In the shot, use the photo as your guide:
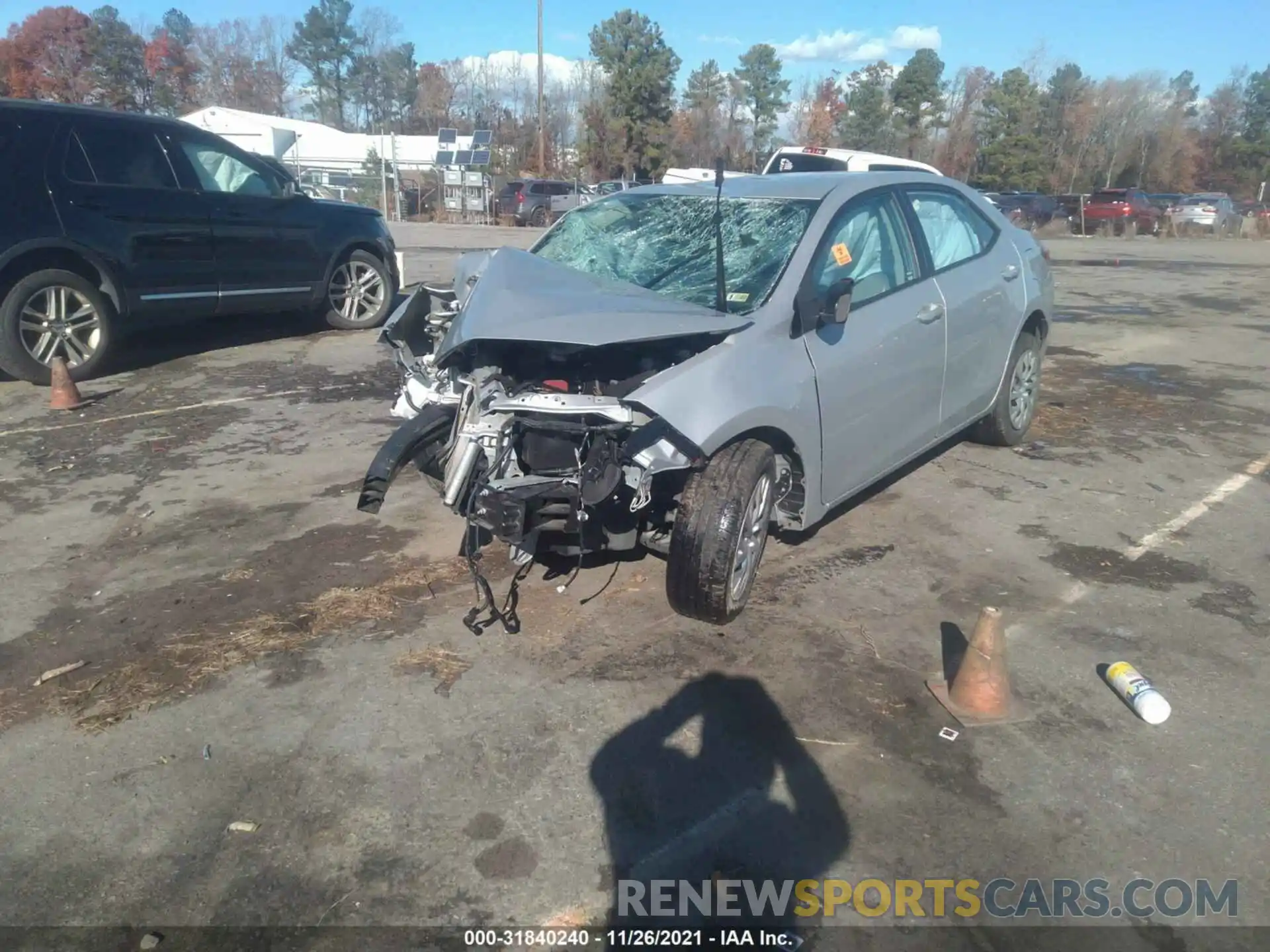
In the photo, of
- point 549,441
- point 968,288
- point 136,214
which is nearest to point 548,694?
point 549,441

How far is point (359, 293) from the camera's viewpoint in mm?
10242

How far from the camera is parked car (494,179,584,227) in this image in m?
33.1

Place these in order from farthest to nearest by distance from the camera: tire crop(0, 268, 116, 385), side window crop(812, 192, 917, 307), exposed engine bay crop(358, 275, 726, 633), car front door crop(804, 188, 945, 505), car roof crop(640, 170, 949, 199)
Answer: tire crop(0, 268, 116, 385), car roof crop(640, 170, 949, 199), side window crop(812, 192, 917, 307), car front door crop(804, 188, 945, 505), exposed engine bay crop(358, 275, 726, 633)

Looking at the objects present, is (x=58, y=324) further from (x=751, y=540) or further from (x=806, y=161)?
(x=806, y=161)

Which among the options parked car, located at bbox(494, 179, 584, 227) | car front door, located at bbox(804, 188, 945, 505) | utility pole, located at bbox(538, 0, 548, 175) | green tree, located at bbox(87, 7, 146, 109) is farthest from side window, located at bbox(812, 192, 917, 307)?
green tree, located at bbox(87, 7, 146, 109)

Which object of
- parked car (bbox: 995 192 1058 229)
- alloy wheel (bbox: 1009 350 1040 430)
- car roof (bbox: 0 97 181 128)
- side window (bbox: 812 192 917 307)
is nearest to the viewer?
side window (bbox: 812 192 917 307)

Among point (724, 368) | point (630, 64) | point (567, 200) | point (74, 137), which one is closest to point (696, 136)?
point (630, 64)

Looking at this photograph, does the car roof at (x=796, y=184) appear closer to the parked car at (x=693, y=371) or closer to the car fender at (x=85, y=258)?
the parked car at (x=693, y=371)

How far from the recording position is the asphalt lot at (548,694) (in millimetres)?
2738

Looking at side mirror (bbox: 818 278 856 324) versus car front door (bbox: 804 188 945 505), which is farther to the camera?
car front door (bbox: 804 188 945 505)

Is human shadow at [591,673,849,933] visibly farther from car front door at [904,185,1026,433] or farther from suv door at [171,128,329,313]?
suv door at [171,128,329,313]

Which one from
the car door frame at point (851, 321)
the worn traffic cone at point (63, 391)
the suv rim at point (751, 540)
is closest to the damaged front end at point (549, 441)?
the suv rim at point (751, 540)

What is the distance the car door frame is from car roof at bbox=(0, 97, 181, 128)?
6349mm

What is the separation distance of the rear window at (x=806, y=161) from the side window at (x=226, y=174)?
10.4 meters
